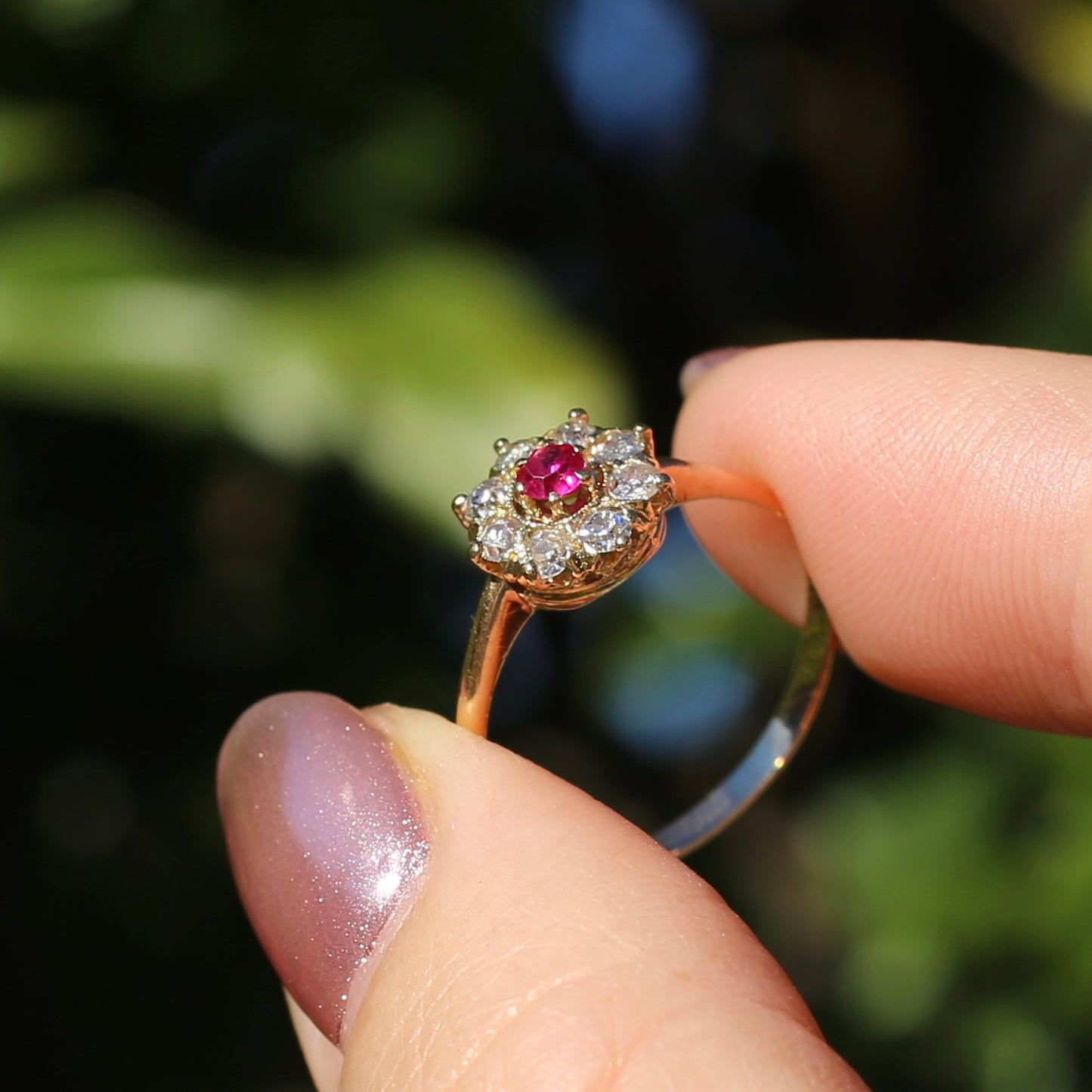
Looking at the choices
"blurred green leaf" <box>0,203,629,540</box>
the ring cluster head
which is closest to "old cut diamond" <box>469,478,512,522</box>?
the ring cluster head

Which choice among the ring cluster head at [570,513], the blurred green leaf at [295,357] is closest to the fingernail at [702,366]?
the blurred green leaf at [295,357]

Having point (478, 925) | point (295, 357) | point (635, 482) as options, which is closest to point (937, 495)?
point (635, 482)

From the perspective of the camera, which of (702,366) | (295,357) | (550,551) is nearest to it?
(550,551)

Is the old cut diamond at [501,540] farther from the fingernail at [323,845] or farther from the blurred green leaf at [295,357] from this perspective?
the blurred green leaf at [295,357]

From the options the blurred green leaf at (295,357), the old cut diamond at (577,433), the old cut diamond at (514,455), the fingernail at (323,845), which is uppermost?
the old cut diamond at (577,433)

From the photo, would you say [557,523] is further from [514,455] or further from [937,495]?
[937,495]

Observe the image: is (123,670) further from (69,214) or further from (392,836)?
(392,836)

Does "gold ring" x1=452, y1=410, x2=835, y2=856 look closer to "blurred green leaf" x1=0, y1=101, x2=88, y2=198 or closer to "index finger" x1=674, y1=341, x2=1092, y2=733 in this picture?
"index finger" x1=674, y1=341, x2=1092, y2=733
